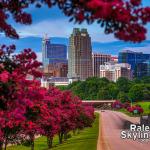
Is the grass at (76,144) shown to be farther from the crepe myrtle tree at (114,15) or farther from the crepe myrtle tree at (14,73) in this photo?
the crepe myrtle tree at (114,15)

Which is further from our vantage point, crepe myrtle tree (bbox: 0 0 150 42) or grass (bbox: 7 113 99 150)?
grass (bbox: 7 113 99 150)

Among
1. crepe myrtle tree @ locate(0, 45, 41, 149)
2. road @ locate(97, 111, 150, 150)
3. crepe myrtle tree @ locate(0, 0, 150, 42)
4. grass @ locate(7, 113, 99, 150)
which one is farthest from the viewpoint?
Result: road @ locate(97, 111, 150, 150)

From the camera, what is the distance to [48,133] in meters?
43.8

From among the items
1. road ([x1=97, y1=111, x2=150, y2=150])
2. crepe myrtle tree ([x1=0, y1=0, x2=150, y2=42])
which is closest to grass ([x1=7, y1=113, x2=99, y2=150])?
road ([x1=97, y1=111, x2=150, y2=150])

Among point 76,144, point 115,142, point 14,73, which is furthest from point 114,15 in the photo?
point 115,142

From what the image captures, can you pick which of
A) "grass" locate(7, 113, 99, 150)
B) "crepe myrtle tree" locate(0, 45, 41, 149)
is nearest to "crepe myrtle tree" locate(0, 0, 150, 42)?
"crepe myrtle tree" locate(0, 45, 41, 149)

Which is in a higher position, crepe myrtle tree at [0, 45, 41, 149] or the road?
crepe myrtle tree at [0, 45, 41, 149]

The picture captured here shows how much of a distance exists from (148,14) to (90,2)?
2.86 ft

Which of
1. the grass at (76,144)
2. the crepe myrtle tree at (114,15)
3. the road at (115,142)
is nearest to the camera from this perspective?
the crepe myrtle tree at (114,15)

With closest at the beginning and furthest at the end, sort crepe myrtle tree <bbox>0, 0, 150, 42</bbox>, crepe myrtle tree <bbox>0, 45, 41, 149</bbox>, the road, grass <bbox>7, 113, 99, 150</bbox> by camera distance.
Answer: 1. crepe myrtle tree <bbox>0, 0, 150, 42</bbox>
2. crepe myrtle tree <bbox>0, 45, 41, 149</bbox>
3. grass <bbox>7, 113, 99, 150</bbox>
4. the road

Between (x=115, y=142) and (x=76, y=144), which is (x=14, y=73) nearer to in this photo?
(x=76, y=144)

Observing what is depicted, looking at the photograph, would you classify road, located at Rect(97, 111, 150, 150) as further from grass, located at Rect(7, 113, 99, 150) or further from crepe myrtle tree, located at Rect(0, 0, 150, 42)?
crepe myrtle tree, located at Rect(0, 0, 150, 42)

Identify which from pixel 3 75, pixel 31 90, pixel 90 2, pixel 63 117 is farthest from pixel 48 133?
pixel 90 2

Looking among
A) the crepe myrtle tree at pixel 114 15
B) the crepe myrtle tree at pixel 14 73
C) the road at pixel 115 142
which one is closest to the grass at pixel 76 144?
the road at pixel 115 142
